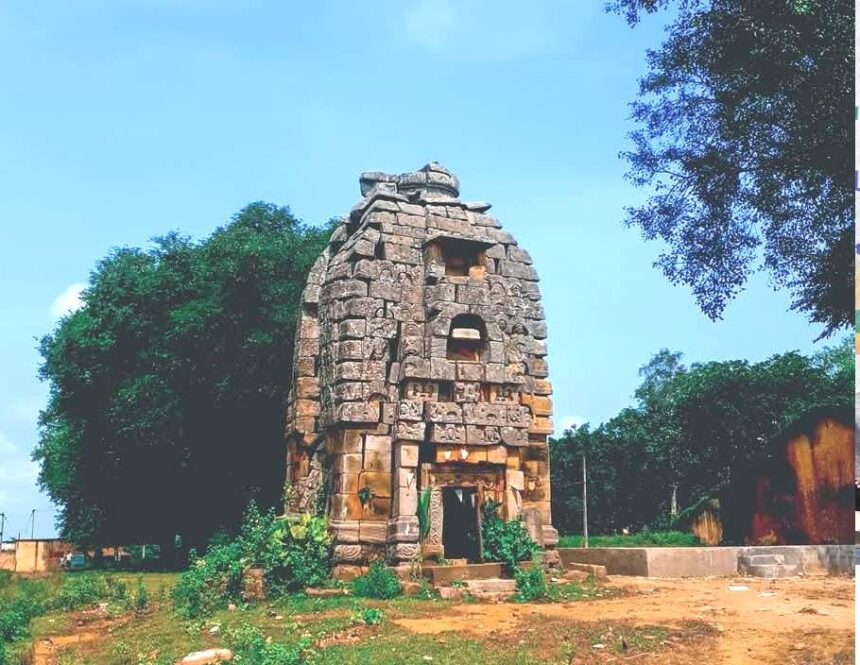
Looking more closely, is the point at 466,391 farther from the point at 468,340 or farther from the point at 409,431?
the point at 409,431

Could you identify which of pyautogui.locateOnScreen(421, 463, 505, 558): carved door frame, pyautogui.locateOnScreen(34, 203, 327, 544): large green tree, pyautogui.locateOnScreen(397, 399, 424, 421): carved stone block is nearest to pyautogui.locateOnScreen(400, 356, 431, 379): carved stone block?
pyautogui.locateOnScreen(397, 399, 424, 421): carved stone block

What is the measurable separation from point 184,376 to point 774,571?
17447mm

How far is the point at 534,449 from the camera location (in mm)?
17156

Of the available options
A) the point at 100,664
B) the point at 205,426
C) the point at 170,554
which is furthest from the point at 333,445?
the point at 170,554

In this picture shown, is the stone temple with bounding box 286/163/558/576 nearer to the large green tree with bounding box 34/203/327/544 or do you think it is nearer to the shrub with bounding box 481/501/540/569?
the shrub with bounding box 481/501/540/569

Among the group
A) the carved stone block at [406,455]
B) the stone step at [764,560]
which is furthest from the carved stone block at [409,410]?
the stone step at [764,560]

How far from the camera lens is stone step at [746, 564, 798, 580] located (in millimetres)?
14625

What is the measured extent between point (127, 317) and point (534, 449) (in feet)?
50.6

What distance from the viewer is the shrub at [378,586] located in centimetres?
1327

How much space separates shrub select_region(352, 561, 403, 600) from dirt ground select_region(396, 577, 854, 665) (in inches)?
54.3

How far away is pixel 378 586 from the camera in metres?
13.4

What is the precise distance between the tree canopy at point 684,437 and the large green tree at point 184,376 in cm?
1820

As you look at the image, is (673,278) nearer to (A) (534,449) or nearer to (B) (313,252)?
(A) (534,449)

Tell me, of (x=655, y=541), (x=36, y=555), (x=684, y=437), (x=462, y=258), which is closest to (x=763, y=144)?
(x=462, y=258)
